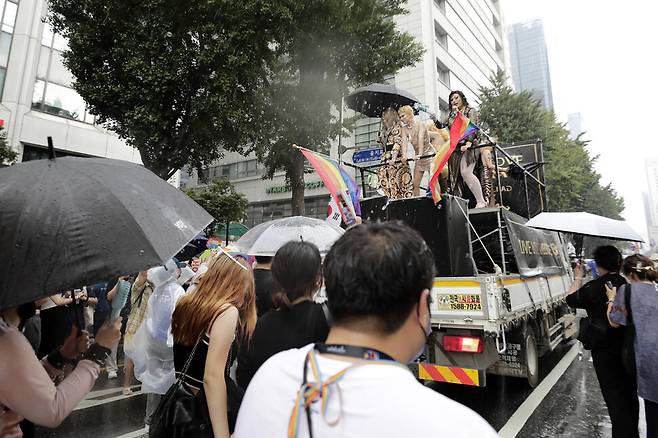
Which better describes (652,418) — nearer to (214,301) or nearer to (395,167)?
(214,301)

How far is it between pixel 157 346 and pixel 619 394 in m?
3.98

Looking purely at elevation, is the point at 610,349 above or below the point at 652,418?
above

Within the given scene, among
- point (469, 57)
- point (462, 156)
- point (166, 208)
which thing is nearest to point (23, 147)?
point (462, 156)

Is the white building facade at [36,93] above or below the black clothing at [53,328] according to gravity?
above

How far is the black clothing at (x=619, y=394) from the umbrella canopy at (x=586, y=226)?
1312mm

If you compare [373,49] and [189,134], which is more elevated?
[373,49]

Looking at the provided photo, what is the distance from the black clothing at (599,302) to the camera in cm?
335

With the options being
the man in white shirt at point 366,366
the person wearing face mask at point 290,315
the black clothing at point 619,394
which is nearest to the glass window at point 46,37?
the person wearing face mask at point 290,315

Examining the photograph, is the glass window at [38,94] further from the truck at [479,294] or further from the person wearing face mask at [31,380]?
the person wearing face mask at [31,380]

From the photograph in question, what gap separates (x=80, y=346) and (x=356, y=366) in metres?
1.59

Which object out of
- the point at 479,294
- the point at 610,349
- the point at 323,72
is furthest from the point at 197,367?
the point at 323,72

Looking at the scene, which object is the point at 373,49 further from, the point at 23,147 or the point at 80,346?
the point at 23,147

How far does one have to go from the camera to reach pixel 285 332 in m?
2.02

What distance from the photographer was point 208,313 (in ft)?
7.20
